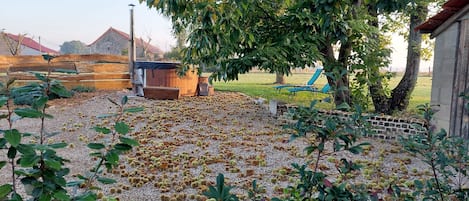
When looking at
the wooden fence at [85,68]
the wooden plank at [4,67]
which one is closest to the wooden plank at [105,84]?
the wooden fence at [85,68]

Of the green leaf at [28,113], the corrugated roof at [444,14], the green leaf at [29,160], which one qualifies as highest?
the corrugated roof at [444,14]

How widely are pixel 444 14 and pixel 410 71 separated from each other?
3697 mm

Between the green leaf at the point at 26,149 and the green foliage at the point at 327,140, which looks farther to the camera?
the green foliage at the point at 327,140

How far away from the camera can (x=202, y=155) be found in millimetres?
3902

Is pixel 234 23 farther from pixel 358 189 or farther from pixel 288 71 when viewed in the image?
pixel 288 71

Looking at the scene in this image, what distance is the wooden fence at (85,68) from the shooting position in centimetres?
838

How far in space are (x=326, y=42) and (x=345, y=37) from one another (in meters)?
0.82

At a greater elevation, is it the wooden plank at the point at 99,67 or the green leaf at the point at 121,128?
the wooden plank at the point at 99,67

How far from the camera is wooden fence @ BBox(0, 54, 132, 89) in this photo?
27.5 feet

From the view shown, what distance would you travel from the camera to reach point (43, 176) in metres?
0.87

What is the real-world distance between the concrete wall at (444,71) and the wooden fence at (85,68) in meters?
7.73

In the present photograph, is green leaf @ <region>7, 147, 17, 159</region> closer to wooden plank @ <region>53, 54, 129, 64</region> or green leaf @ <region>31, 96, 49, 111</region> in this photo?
green leaf @ <region>31, 96, 49, 111</region>

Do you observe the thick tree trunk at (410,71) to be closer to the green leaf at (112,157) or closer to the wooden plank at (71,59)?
the green leaf at (112,157)

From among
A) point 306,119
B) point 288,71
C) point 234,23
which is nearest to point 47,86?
point 306,119
